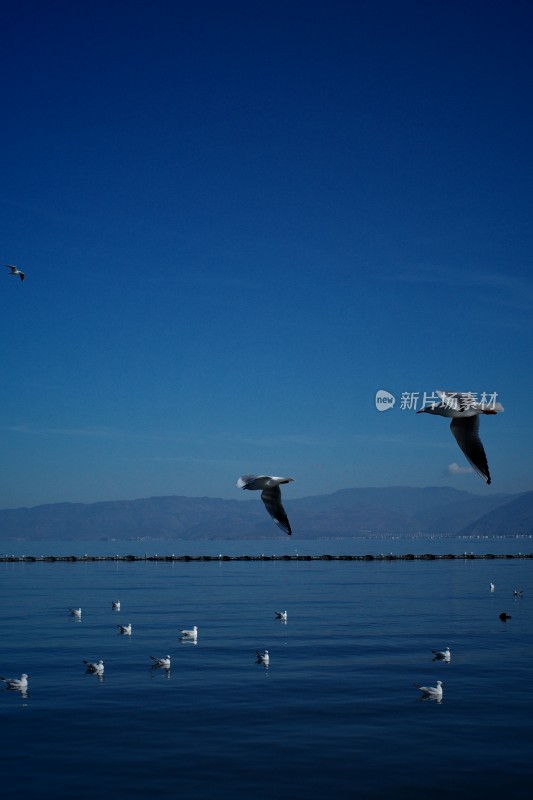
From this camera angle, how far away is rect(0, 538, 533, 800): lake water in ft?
90.7

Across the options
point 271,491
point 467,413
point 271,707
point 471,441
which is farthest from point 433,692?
point 467,413

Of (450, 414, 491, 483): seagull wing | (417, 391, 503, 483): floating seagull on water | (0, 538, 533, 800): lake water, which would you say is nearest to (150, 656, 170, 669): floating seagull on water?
(0, 538, 533, 800): lake water

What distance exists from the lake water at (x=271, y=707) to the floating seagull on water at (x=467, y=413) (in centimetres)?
2091

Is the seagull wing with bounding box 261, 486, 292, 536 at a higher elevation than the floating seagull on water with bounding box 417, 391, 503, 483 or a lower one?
lower

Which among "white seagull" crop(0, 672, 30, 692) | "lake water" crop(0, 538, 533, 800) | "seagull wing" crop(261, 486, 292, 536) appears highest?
"seagull wing" crop(261, 486, 292, 536)

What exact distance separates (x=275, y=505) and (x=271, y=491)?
0.22 m

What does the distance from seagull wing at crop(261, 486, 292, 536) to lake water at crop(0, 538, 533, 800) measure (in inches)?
749

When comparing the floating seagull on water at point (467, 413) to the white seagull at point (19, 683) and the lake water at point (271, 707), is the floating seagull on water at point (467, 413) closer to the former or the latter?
the lake water at point (271, 707)

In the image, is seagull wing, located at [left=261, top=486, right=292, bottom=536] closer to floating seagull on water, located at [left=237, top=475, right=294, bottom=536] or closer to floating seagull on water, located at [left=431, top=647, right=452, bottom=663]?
floating seagull on water, located at [left=237, top=475, right=294, bottom=536]

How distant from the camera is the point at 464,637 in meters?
62.6

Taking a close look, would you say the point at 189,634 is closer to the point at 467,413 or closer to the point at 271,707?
the point at 271,707

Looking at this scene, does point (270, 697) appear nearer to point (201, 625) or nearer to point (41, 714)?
point (41, 714)

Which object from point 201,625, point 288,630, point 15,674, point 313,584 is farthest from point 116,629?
point 313,584

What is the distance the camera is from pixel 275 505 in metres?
10.1
